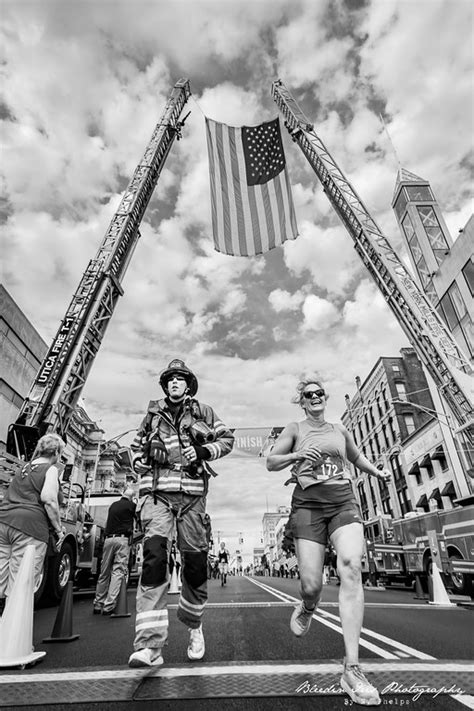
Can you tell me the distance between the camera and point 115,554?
6664 mm

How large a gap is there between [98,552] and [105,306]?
26.3ft

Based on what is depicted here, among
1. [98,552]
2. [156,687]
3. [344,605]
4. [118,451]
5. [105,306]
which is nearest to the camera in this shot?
[156,687]

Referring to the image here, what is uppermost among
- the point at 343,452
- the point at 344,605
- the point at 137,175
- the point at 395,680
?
the point at 137,175

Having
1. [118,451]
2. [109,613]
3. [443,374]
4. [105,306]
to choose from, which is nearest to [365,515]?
[118,451]

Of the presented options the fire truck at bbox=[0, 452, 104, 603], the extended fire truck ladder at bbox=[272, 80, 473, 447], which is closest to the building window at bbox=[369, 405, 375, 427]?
the extended fire truck ladder at bbox=[272, 80, 473, 447]

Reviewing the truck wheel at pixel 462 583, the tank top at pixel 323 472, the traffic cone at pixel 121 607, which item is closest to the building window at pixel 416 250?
the truck wheel at pixel 462 583

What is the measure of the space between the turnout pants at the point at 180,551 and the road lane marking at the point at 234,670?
37 cm

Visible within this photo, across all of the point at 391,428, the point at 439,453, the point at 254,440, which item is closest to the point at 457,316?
the point at 439,453

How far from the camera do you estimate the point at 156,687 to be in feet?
8.22

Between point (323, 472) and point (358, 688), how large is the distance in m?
1.28

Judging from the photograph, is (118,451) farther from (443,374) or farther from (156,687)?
(156,687)

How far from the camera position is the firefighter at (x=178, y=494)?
10.00ft

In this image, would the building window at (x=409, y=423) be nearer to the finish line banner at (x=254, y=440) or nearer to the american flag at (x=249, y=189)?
the finish line banner at (x=254, y=440)

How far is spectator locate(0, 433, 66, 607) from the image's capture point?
12.0 ft
